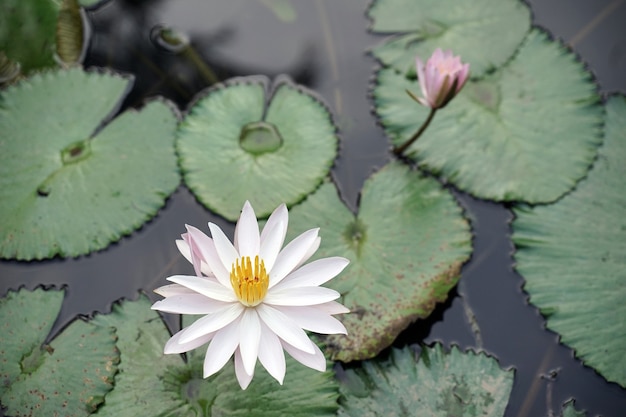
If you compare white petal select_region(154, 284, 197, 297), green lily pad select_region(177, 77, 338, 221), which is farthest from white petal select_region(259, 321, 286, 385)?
green lily pad select_region(177, 77, 338, 221)

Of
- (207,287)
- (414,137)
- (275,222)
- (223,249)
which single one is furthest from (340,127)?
(207,287)

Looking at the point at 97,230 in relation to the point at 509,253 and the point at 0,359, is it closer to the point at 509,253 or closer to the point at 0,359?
the point at 0,359

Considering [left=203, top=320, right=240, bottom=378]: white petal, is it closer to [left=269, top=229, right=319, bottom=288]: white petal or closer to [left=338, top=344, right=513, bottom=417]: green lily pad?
[left=269, top=229, right=319, bottom=288]: white petal

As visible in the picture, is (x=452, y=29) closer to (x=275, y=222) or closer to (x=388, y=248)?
(x=388, y=248)

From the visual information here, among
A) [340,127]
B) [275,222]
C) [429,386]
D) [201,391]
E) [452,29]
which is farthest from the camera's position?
[452,29]

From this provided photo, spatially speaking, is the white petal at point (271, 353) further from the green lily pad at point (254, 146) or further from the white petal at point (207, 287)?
the green lily pad at point (254, 146)

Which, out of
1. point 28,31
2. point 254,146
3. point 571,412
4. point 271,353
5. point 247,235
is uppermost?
point 28,31
